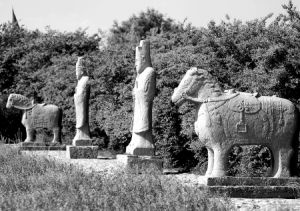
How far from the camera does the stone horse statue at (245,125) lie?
30.5 ft

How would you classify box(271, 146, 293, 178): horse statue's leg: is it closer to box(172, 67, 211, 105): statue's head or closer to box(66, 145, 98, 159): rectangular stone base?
Answer: box(172, 67, 211, 105): statue's head

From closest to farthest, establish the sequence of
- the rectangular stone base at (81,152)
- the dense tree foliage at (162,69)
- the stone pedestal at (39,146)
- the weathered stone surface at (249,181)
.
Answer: the weathered stone surface at (249,181) < the dense tree foliage at (162,69) < the rectangular stone base at (81,152) < the stone pedestal at (39,146)

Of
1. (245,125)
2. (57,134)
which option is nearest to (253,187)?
(245,125)

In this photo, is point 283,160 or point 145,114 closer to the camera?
point 283,160

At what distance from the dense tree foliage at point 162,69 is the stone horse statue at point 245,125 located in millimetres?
2917

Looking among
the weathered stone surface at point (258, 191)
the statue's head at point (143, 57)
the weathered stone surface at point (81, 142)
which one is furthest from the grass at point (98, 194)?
the weathered stone surface at point (81, 142)

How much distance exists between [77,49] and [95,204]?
24538 millimetres

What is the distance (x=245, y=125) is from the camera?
30.5ft

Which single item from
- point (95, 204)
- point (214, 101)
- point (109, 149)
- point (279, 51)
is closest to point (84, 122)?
point (109, 149)

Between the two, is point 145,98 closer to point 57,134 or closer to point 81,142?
point 81,142

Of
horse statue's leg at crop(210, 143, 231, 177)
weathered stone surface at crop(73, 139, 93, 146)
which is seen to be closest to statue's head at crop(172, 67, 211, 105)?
horse statue's leg at crop(210, 143, 231, 177)

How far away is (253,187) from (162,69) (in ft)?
27.8

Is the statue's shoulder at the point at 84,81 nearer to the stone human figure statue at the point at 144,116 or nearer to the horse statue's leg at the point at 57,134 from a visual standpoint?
the horse statue's leg at the point at 57,134

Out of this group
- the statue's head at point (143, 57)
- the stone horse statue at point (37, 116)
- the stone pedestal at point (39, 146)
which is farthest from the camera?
the stone horse statue at point (37, 116)
